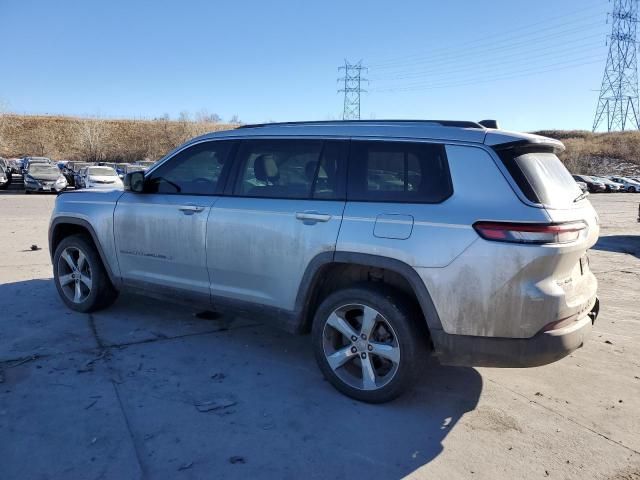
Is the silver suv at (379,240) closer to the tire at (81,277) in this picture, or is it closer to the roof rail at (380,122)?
the roof rail at (380,122)

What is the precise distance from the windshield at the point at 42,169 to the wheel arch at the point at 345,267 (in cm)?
2615

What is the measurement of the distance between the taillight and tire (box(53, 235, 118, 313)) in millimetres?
3745

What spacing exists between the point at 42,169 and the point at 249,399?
88.6 feet

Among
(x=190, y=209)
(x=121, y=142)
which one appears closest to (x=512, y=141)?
(x=190, y=209)

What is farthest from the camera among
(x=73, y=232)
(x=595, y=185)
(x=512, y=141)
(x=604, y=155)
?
(x=604, y=155)

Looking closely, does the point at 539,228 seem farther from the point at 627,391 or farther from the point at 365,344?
the point at 627,391

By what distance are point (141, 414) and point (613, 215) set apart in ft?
70.2

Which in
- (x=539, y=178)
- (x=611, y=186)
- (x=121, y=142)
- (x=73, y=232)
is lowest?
(x=611, y=186)

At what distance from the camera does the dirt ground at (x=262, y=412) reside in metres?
2.86

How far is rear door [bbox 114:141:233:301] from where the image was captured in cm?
432

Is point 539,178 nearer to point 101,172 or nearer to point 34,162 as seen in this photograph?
point 101,172

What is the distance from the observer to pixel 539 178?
317cm

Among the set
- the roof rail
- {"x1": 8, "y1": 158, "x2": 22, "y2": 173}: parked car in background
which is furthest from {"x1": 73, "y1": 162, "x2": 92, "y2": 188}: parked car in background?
the roof rail

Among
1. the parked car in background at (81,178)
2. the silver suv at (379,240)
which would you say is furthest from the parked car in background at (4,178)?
the silver suv at (379,240)
